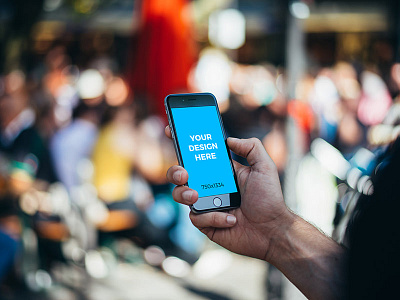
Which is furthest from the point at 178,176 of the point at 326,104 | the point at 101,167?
the point at 326,104

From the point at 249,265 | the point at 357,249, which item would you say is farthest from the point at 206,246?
the point at 357,249

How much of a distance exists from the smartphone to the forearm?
0.23 meters

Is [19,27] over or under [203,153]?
over

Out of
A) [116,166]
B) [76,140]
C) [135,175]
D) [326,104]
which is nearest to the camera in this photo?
[76,140]

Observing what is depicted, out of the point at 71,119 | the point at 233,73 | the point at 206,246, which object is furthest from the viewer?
the point at 233,73

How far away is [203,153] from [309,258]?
0.54 meters

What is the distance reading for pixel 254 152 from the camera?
1796 millimetres

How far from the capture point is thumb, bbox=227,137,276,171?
1.78 metres

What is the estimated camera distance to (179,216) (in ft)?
16.7

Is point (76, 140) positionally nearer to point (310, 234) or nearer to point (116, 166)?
point (116, 166)

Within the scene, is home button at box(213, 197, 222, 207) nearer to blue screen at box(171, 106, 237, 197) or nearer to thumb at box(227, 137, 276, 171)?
blue screen at box(171, 106, 237, 197)

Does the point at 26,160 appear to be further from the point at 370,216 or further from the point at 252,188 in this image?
the point at 370,216

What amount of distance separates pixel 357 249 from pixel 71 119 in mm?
4687

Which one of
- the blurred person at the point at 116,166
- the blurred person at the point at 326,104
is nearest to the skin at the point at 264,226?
the blurred person at the point at 116,166
